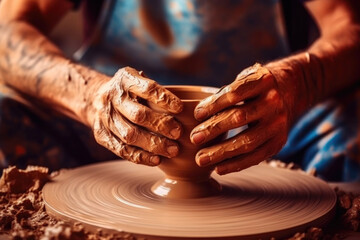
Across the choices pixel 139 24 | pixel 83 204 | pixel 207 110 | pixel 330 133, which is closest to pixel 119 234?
pixel 83 204

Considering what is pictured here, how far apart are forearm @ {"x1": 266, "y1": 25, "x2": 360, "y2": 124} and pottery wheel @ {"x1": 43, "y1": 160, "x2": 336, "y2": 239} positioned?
0.31m

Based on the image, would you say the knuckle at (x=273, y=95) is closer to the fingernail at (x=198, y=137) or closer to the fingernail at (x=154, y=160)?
the fingernail at (x=198, y=137)

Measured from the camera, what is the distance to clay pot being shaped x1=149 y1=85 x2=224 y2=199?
1.47 m

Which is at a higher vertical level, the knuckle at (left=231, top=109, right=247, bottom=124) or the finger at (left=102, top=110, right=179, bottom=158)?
the knuckle at (left=231, top=109, right=247, bottom=124)

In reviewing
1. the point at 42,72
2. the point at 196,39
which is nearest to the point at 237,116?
the point at 42,72

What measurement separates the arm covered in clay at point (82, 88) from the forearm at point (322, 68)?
0.55 metres

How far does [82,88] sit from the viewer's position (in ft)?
6.39

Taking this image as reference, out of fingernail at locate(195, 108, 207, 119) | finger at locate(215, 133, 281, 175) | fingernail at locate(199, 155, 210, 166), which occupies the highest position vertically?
fingernail at locate(195, 108, 207, 119)

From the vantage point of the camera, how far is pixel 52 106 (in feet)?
7.63

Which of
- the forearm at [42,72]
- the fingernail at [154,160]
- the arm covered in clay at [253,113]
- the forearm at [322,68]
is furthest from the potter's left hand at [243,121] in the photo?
the forearm at [42,72]

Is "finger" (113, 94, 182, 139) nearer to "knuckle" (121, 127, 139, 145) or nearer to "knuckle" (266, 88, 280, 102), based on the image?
"knuckle" (121, 127, 139, 145)

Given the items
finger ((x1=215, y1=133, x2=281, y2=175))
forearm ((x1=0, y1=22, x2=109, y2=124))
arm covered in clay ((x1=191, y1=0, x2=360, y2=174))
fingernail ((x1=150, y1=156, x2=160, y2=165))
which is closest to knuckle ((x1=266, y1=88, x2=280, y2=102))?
arm covered in clay ((x1=191, y1=0, x2=360, y2=174))

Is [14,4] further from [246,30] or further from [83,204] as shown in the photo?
[83,204]

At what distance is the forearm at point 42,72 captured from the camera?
78.1 inches
